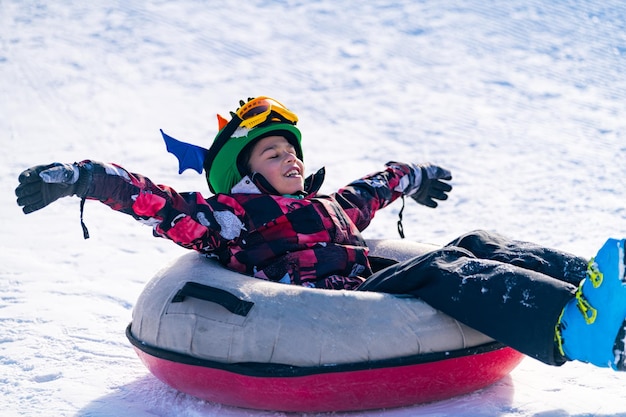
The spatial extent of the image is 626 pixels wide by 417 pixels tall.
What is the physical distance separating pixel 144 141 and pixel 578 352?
18.5 ft

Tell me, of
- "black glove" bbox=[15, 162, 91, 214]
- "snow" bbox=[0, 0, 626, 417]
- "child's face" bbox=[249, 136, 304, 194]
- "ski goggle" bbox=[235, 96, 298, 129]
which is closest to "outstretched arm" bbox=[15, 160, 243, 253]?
"black glove" bbox=[15, 162, 91, 214]

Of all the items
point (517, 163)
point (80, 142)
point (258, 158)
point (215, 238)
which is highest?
point (258, 158)

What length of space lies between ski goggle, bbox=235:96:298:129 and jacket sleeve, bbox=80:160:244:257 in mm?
383

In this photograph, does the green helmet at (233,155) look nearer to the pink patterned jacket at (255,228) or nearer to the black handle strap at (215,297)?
the pink patterned jacket at (255,228)

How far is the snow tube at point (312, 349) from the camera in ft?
9.36

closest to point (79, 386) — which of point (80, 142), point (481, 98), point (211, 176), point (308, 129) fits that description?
point (211, 176)

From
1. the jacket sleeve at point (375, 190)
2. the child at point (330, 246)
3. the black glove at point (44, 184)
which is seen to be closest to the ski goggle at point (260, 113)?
the child at point (330, 246)

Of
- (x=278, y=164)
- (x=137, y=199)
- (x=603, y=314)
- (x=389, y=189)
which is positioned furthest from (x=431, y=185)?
(x=603, y=314)

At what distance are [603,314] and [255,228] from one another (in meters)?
1.45

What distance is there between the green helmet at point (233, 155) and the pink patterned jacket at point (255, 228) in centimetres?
12

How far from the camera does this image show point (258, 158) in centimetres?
375

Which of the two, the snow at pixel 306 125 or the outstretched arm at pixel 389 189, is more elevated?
the outstretched arm at pixel 389 189

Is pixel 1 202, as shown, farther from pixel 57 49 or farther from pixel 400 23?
pixel 400 23

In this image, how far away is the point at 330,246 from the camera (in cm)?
352
